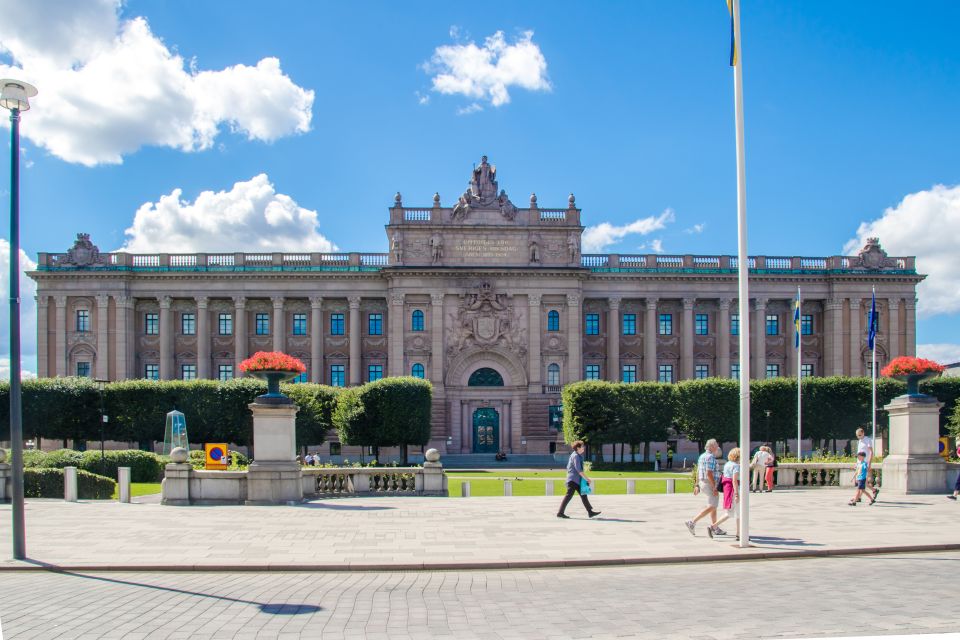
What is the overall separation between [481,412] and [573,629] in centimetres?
6571

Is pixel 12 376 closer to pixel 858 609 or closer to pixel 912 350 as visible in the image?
pixel 858 609

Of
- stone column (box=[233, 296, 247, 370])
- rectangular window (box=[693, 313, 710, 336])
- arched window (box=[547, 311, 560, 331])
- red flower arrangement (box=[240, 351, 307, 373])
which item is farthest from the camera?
rectangular window (box=[693, 313, 710, 336])

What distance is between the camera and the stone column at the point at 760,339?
79.3 m

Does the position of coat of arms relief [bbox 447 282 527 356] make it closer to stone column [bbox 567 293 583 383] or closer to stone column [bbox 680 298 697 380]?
stone column [bbox 567 293 583 383]

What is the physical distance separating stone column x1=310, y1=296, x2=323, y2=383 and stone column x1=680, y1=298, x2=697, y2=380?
34.7 meters

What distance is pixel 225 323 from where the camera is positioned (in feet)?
259

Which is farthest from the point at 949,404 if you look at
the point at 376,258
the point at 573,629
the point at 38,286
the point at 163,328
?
the point at 38,286

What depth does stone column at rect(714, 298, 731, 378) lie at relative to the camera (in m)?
78.9

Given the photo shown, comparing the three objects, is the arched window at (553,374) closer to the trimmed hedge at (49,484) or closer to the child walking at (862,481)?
the trimmed hedge at (49,484)

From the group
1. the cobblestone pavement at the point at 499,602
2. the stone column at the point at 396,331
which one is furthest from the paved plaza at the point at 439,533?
the stone column at the point at 396,331

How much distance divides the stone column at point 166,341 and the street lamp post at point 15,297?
63.7 m

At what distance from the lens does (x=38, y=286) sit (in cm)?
7638

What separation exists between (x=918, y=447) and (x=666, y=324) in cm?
5299

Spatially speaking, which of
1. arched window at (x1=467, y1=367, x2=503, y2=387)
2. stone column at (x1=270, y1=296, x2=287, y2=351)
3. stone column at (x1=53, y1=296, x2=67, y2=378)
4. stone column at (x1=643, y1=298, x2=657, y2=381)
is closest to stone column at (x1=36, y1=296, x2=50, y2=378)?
stone column at (x1=53, y1=296, x2=67, y2=378)
